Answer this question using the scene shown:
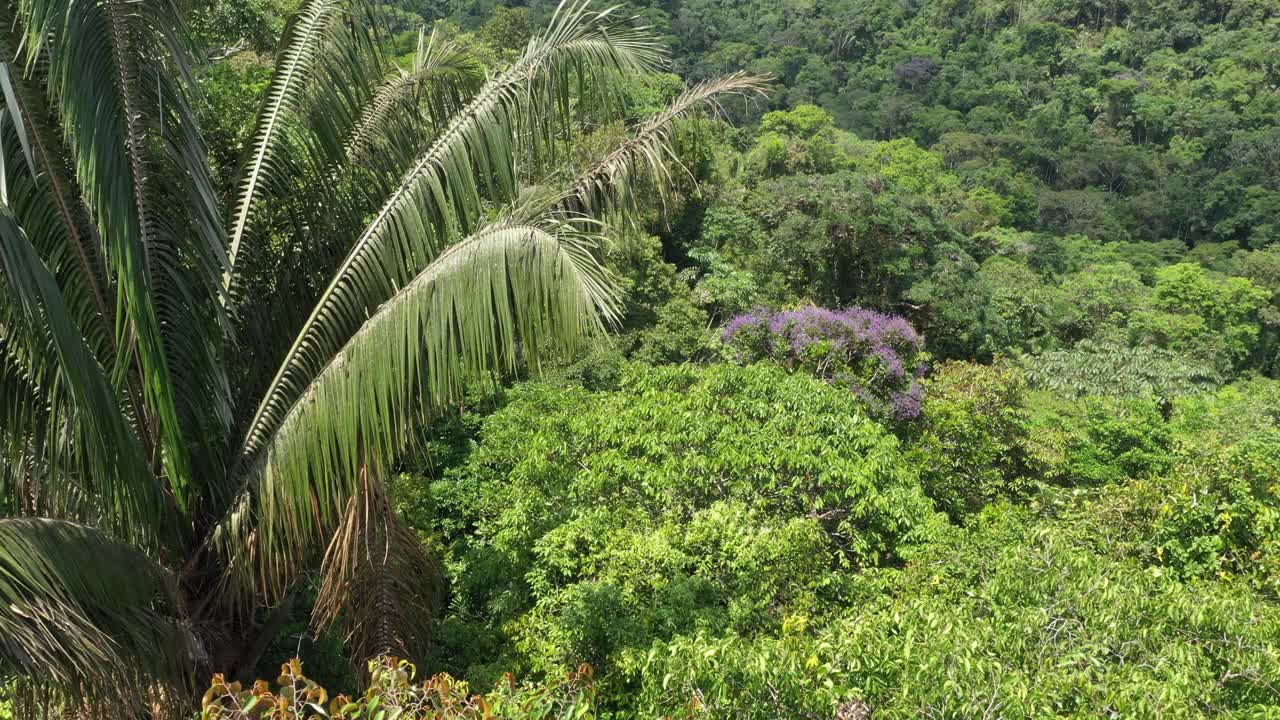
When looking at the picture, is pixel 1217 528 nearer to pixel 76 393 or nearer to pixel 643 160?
pixel 643 160

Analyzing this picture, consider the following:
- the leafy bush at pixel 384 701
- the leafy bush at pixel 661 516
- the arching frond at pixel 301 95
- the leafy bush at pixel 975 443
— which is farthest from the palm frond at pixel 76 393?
the leafy bush at pixel 975 443

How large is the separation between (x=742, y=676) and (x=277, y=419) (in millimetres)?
2477

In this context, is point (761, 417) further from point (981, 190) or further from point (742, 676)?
point (981, 190)

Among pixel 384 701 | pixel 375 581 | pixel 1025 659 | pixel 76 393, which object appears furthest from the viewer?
pixel 375 581

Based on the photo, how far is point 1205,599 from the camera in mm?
5043

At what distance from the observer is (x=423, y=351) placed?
13.6 feet

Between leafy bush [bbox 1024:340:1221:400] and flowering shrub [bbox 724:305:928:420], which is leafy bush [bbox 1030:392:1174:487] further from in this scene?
leafy bush [bbox 1024:340:1221:400]

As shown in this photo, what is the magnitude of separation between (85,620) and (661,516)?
5.37 meters

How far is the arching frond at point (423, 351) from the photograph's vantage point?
3891mm

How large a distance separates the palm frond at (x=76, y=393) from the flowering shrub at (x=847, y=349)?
1124cm

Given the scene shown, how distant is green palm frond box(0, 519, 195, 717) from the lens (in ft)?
10.3

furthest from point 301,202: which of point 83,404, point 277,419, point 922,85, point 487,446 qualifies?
point 922,85

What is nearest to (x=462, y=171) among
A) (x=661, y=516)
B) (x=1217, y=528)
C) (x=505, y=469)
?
(x=661, y=516)

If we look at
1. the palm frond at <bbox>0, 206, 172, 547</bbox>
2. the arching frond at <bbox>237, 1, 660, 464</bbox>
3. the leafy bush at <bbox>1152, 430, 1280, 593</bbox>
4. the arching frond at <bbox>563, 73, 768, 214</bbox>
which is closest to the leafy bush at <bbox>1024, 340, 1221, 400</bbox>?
the leafy bush at <bbox>1152, 430, 1280, 593</bbox>
